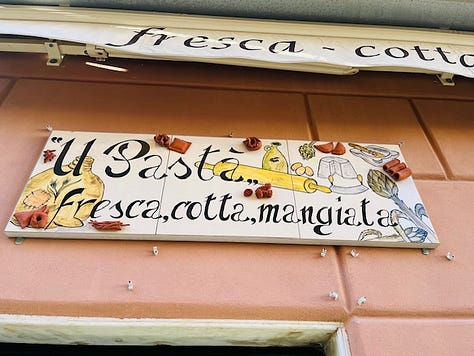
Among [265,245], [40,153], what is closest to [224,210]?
[265,245]

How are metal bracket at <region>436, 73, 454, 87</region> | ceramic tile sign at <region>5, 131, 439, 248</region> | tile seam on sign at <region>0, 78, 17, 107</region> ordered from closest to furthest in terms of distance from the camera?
ceramic tile sign at <region>5, 131, 439, 248</region>
tile seam on sign at <region>0, 78, 17, 107</region>
metal bracket at <region>436, 73, 454, 87</region>

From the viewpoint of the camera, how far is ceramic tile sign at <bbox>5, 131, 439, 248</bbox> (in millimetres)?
1029

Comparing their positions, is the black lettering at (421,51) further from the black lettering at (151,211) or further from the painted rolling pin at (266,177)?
the black lettering at (151,211)

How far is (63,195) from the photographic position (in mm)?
1066

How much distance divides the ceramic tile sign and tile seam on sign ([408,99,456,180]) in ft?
0.57

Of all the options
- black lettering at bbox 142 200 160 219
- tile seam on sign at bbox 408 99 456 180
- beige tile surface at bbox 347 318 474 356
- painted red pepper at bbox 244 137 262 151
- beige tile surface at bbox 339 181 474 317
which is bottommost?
beige tile surface at bbox 347 318 474 356

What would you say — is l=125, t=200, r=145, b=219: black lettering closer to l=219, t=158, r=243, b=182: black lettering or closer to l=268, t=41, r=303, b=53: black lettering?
l=219, t=158, r=243, b=182: black lettering

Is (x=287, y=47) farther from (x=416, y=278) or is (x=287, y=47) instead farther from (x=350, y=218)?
(x=416, y=278)

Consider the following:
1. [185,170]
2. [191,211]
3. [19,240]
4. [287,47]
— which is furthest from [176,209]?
[287,47]

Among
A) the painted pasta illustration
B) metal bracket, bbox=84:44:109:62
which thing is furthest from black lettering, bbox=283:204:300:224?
metal bracket, bbox=84:44:109:62

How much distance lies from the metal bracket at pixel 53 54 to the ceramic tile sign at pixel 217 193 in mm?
371

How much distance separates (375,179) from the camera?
1.19 meters

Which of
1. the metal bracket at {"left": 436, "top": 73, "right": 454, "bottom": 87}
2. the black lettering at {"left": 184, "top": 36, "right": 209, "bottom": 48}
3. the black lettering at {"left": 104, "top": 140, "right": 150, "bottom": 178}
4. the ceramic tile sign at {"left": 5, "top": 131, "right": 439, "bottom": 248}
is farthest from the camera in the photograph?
the metal bracket at {"left": 436, "top": 73, "right": 454, "bottom": 87}

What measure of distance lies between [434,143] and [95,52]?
1.11 meters
